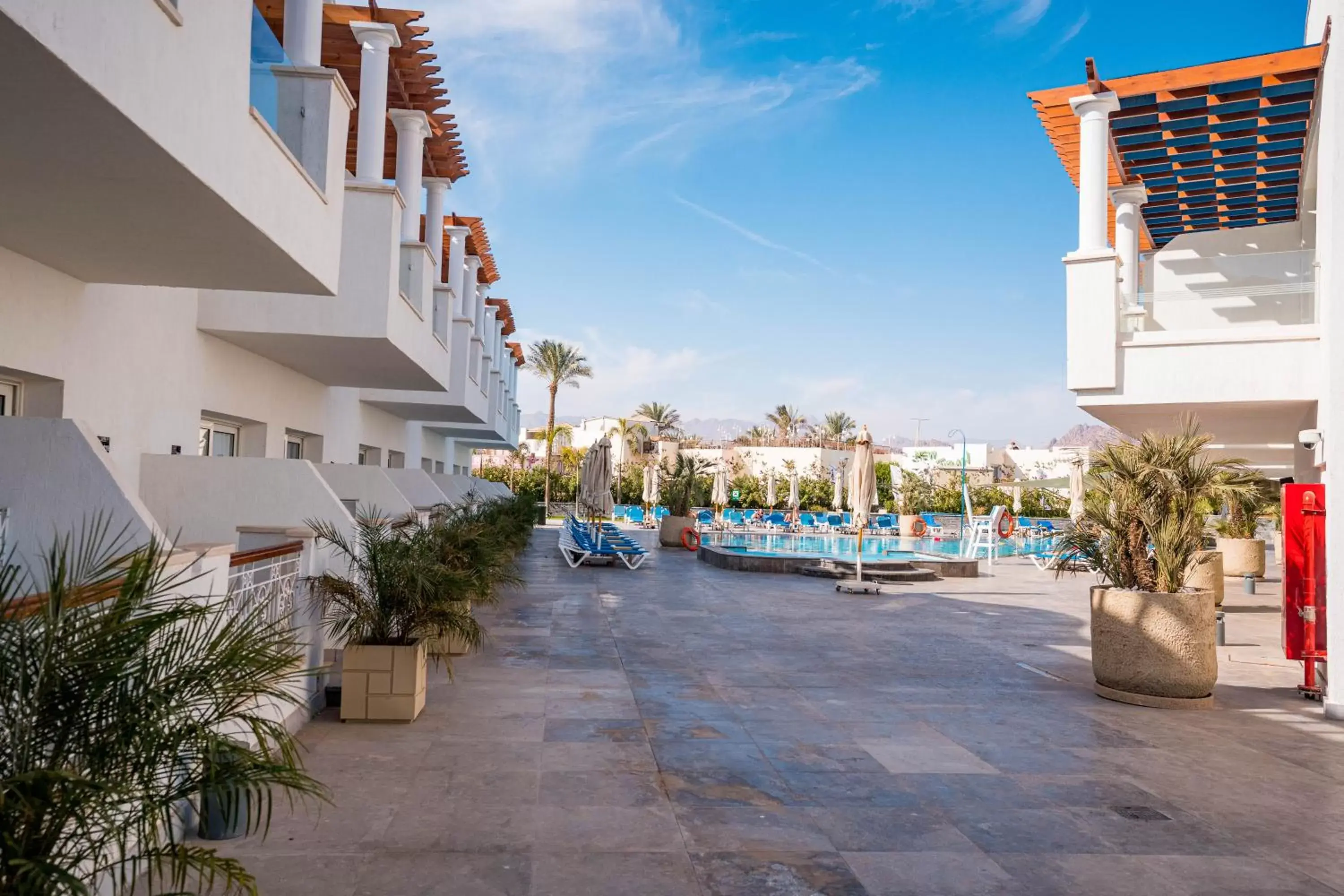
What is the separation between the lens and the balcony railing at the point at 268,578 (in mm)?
5805

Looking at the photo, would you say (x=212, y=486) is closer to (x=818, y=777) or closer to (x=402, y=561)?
(x=402, y=561)

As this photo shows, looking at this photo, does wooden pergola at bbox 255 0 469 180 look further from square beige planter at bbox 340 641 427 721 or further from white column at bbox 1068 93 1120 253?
white column at bbox 1068 93 1120 253

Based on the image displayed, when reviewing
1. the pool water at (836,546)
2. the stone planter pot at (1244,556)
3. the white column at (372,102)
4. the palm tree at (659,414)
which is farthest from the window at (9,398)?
the palm tree at (659,414)

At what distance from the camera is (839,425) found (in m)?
83.9

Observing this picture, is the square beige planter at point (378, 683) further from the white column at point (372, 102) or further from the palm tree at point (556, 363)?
the palm tree at point (556, 363)

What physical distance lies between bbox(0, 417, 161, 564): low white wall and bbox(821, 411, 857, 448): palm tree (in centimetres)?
7971

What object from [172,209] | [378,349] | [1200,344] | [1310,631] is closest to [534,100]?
[378,349]

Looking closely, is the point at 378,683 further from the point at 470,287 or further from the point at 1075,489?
the point at 1075,489

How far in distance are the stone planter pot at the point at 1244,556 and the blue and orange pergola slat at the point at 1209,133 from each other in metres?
8.34

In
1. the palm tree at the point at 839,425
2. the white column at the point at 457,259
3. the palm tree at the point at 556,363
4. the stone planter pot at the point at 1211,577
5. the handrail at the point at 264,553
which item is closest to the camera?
the handrail at the point at 264,553

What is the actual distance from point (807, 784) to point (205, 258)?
205 inches

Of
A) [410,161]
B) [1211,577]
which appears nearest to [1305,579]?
[1211,577]

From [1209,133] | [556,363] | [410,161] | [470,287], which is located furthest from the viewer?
[556,363]

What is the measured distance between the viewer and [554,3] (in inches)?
502
